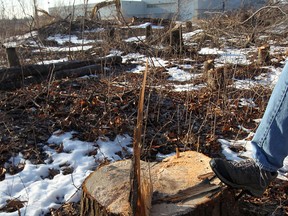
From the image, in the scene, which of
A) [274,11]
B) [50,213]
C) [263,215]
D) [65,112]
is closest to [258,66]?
[274,11]

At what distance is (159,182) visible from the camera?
1.77m

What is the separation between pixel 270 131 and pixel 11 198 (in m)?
1.86

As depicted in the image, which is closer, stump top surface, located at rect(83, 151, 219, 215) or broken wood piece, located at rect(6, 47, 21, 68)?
stump top surface, located at rect(83, 151, 219, 215)

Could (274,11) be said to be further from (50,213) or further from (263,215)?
(50,213)

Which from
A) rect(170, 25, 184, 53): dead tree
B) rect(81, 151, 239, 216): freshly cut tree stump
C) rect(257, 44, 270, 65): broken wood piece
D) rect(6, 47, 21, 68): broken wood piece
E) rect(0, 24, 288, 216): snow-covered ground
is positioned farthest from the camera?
rect(170, 25, 184, 53): dead tree

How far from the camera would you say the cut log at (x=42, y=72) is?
196 inches

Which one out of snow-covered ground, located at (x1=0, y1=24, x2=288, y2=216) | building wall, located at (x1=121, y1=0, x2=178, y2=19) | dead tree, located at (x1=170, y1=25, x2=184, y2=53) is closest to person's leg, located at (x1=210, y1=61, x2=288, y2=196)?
snow-covered ground, located at (x1=0, y1=24, x2=288, y2=216)

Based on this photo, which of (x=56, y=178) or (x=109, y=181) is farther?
(x=56, y=178)

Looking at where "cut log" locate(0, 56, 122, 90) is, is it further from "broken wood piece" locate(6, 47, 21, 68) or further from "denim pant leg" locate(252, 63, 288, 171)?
"denim pant leg" locate(252, 63, 288, 171)

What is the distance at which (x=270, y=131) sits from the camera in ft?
5.07

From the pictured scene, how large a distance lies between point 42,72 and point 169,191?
451 cm

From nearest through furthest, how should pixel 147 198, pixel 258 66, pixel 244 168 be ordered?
pixel 147 198
pixel 244 168
pixel 258 66

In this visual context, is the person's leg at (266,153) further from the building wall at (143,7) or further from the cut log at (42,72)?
the building wall at (143,7)

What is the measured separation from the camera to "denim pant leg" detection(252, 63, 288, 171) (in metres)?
1.50
